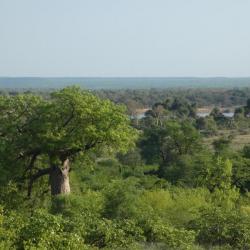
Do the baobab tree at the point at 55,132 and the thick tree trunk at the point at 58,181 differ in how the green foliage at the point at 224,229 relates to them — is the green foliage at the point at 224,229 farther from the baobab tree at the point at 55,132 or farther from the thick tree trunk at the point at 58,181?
the thick tree trunk at the point at 58,181

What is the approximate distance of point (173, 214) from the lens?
22844 mm

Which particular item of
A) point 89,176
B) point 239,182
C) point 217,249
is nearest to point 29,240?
point 217,249

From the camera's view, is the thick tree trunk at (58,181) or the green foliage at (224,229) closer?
the green foliage at (224,229)

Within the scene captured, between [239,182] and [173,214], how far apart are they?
12.9 meters

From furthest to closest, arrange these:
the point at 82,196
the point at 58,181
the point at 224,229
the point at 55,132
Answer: the point at 58,181
the point at 55,132
the point at 82,196
the point at 224,229

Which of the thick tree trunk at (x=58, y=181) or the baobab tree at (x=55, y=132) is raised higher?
the baobab tree at (x=55, y=132)

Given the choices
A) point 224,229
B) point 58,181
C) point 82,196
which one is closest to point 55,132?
point 58,181

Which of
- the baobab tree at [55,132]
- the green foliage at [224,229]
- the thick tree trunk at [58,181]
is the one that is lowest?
the green foliage at [224,229]

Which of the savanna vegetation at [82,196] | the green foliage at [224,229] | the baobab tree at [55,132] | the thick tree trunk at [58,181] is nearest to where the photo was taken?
the savanna vegetation at [82,196]

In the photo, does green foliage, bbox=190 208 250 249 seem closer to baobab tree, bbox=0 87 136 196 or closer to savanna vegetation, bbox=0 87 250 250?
savanna vegetation, bbox=0 87 250 250

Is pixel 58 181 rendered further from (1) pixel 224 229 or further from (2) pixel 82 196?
(1) pixel 224 229

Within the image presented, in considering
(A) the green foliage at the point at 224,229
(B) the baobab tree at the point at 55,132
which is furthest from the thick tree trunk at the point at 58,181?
(A) the green foliage at the point at 224,229

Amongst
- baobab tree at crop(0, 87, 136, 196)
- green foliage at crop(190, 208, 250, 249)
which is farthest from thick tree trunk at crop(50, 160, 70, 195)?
green foliage at crop(190, 208, 250, 249)

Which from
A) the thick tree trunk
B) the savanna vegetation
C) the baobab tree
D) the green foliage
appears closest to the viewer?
the savanna vegetation
